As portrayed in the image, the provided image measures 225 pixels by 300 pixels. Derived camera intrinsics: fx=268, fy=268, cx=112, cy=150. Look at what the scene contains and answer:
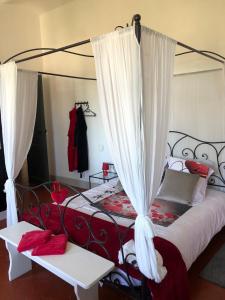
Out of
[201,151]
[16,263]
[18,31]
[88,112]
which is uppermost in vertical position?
[18,31]

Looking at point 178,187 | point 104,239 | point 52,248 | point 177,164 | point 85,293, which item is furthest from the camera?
point 177,164

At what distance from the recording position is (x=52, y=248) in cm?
204

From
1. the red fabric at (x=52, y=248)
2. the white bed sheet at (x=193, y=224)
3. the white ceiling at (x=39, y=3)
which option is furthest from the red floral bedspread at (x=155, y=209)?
the white ceiling at (x=39, y=3)

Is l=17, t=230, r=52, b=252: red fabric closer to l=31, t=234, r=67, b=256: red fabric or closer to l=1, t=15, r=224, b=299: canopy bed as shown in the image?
l=31, t=234, r=67, b=256: red fabric

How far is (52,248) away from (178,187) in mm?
1595

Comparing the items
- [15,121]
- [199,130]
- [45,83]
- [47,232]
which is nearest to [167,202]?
[199,130]

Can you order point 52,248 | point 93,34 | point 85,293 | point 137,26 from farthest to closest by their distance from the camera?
point 93,34
point 52,248
point 85,293
point 137,26

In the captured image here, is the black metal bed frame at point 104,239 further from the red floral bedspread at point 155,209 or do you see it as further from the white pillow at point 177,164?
the white pillow at point 177,164

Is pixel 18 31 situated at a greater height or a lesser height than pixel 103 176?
greater

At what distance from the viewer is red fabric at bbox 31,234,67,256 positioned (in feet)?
6.61

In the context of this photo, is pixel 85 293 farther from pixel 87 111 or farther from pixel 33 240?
pixel 87 111

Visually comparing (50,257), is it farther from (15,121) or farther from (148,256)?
(15,121)

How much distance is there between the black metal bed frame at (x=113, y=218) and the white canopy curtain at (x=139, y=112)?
26cm

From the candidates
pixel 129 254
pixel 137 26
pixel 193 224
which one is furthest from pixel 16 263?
pixel 137 26
